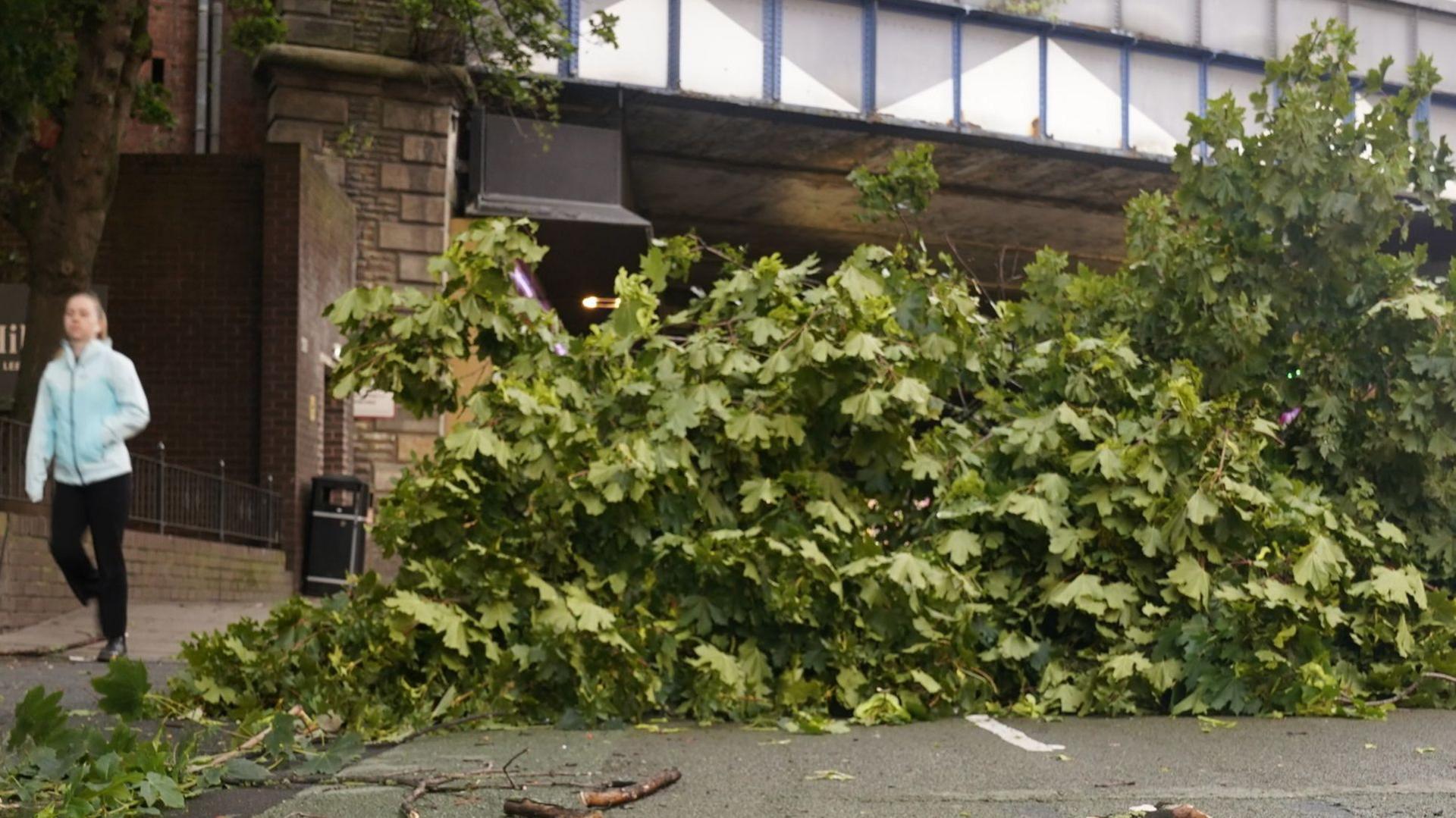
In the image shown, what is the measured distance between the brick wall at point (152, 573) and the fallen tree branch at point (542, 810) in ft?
29.0

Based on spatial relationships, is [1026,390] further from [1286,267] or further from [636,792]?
[636,792]

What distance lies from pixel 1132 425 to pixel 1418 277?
188 cm

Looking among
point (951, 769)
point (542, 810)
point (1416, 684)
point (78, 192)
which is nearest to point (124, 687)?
point (542, 810)

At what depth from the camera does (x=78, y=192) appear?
16.3m

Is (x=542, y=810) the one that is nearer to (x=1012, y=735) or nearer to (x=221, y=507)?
(x=1012, y=735)

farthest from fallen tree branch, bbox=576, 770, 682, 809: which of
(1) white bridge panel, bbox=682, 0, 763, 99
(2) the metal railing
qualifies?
(1) white bridge panel, bbox=682, 0, 763, 99

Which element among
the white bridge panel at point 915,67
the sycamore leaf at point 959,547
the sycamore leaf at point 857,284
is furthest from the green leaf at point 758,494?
the white bridge panel at point 915,67

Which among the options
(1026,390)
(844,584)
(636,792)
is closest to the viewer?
(636,792)

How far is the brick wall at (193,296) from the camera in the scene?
65.8 feet

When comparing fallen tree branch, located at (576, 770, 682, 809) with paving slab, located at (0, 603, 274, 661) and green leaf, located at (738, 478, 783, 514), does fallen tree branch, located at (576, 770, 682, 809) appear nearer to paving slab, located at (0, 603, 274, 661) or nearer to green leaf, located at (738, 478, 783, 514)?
green leaf, located at (738, 478, 783, 514)

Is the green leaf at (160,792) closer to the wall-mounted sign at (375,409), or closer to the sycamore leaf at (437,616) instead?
the sycamore leaf at (437,616)

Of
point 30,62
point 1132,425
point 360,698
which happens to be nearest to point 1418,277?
point 1132,425

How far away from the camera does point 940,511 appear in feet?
27.1

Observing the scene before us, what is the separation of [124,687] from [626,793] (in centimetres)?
171
